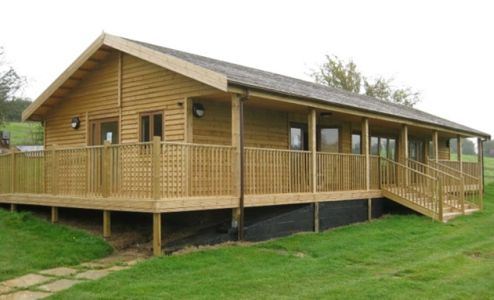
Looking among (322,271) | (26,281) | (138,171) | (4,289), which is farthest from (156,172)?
(322,271)

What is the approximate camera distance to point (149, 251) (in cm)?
1033

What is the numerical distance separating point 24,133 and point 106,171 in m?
51.1

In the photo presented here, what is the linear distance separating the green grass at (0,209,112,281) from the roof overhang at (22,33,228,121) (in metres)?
4.06

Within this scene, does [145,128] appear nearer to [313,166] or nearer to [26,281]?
[313,166]

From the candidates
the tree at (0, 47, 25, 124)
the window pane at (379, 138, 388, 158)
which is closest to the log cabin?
the window pane at (379, 138, 388, 158)

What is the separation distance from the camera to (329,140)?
17547 millimetres

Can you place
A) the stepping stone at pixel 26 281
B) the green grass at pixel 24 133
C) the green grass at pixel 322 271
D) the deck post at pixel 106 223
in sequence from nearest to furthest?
the green grass at pixel 322 271 → the stepping stone at pixel 26 281 → the deck post at pixel 106 223 → the green grass at pixel 24 133

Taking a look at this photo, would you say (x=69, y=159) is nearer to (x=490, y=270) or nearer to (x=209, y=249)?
(x=209, y=249)

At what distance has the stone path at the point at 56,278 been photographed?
7.80m

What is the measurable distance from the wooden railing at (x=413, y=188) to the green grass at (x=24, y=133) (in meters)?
34.3

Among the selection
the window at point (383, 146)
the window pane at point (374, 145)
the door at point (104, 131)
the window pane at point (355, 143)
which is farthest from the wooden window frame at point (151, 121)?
the window pane at point (374, 145)

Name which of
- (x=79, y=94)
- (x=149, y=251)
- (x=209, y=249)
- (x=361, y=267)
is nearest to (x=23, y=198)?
(x=79, y=94)

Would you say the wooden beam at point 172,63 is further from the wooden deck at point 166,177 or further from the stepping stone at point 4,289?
the stepping stone at point 4,289

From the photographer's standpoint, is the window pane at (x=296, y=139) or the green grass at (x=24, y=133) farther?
the green grass at (x=24, y=133)
